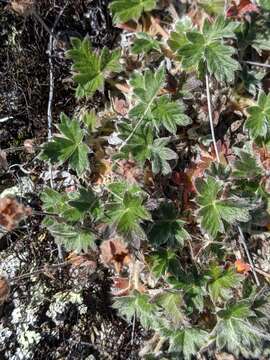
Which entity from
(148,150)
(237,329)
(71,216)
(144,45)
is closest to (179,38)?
(144,45)

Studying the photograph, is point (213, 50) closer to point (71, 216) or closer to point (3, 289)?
point (71, 216)

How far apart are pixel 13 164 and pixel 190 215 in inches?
35.0

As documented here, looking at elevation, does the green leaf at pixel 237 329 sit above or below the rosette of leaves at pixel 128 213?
below

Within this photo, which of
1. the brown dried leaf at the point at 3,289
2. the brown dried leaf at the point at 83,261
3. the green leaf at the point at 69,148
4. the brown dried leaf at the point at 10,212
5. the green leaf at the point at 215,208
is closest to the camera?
the brown dried leaf at the point at 10,212

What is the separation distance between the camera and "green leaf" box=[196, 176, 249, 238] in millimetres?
2555

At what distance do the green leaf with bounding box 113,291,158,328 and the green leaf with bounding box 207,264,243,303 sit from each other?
0.85 ft

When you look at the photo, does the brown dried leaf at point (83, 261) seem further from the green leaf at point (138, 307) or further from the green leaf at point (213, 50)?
the green leaf at point (213, 50)

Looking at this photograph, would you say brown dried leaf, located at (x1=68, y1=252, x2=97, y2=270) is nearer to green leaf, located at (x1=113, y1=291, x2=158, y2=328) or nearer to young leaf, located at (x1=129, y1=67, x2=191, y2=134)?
green leaf, located at (x1=113, y1=291, x2=158, y2=328)

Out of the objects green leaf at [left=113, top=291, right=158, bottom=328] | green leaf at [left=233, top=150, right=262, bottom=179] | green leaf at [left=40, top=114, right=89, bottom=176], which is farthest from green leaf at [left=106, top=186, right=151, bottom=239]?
green leaf at [left=233, top=150, right=262, bottom=179]

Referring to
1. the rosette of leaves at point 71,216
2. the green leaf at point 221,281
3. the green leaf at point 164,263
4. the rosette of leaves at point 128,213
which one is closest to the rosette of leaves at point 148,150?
the rosette of leaves at point 128,213

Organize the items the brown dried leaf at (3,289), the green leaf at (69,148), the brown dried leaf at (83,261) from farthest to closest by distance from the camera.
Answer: the brown dried leaf at (83,261)
the green leaf at (69,148)
the brown dried leaf at (3,289)

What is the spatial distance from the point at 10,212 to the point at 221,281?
956 millimetres

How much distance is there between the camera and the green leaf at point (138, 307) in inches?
104

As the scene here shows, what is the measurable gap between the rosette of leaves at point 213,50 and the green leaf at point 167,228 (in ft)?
1.96
